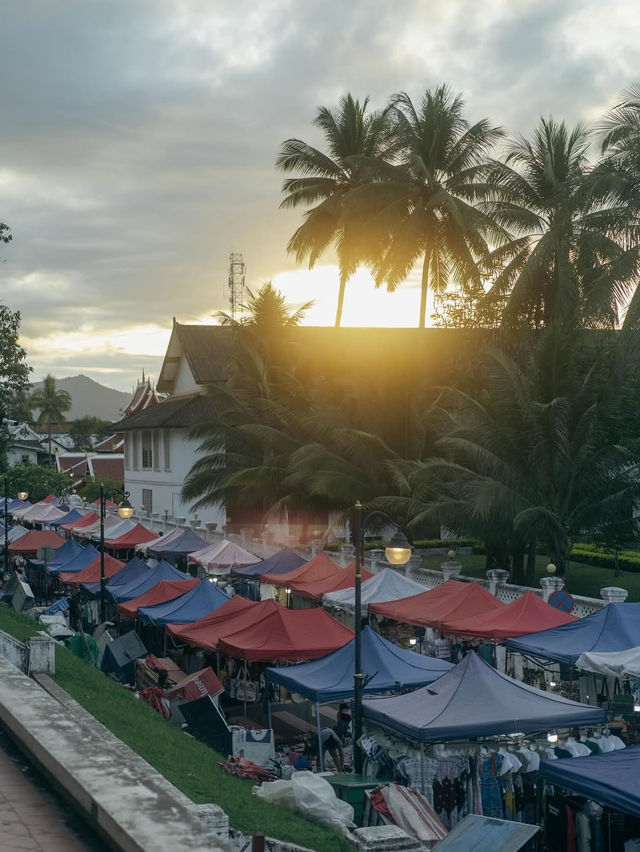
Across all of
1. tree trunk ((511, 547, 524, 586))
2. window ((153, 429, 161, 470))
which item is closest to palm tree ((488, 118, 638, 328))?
tree trunk ((511, 547, 524, 586))

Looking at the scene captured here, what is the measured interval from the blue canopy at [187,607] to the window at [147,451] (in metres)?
35.4

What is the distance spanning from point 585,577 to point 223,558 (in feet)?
41.8

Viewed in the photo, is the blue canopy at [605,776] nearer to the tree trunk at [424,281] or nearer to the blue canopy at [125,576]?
the blue canopy at [125,576]

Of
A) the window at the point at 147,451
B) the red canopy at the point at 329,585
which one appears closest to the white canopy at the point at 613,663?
the red canopy at the point at 329,585

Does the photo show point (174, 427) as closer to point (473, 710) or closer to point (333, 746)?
point (333, 746)

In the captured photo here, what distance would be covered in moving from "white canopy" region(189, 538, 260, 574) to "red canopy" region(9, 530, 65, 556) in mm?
8711

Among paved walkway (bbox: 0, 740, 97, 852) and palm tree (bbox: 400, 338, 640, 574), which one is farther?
palm tree (bbox: 400, 338, 640, 574)

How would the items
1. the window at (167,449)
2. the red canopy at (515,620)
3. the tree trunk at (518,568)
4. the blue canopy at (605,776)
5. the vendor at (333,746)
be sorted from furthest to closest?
the window at (167,449) < the tree trunk at (518,568) < the red canopy at (515,620) < the vendor at (333,746) < the blue canopy at (605,776)

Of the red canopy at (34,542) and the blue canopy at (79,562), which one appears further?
the red canopy at (34,542)

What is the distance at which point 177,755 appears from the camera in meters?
13.8

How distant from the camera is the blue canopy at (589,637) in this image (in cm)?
1652

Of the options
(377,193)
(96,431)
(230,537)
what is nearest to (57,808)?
(377,193)

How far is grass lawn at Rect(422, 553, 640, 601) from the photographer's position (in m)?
31.3

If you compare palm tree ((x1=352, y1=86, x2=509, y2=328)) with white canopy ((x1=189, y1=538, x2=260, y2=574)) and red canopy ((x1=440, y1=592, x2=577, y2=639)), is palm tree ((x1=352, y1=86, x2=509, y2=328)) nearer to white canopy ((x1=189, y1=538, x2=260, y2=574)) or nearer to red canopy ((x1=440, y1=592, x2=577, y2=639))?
white canopy ((x1=189, y1=538, x2=260, y2=574))
